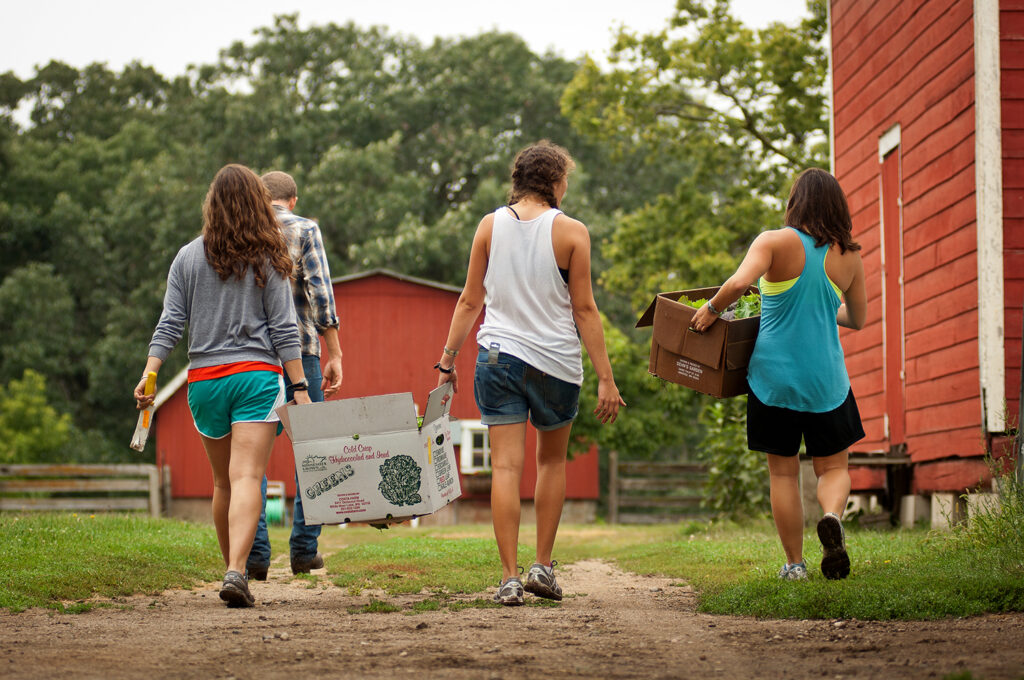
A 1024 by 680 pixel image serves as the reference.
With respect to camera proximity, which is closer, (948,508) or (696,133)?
(948,508)

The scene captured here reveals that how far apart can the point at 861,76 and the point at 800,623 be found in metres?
8.64

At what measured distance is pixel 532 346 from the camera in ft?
16.5

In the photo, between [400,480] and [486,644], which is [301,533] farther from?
[486,644]

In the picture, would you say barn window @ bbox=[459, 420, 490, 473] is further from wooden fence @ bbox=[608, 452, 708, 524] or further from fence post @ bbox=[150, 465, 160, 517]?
fence post @ bbox=[150, 465, 160, 517]

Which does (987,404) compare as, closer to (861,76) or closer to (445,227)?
(861,76)

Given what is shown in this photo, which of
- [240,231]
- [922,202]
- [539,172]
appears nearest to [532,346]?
[539,172]

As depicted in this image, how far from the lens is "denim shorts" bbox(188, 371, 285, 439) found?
5.11 meters

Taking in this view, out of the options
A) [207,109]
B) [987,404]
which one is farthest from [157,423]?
[987,404]

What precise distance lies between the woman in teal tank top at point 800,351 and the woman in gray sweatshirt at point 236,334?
1949mm

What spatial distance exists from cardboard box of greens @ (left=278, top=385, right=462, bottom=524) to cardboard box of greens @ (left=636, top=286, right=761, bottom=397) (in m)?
1.18

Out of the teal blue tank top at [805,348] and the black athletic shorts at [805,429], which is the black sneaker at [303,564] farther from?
the teal blue tank top at [805,348]

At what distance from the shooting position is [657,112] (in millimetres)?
25219

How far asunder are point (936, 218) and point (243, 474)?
658cm

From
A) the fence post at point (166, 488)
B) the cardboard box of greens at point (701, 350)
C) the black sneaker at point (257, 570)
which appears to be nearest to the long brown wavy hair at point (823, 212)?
the cardboard box of greens at point (701, 350)
